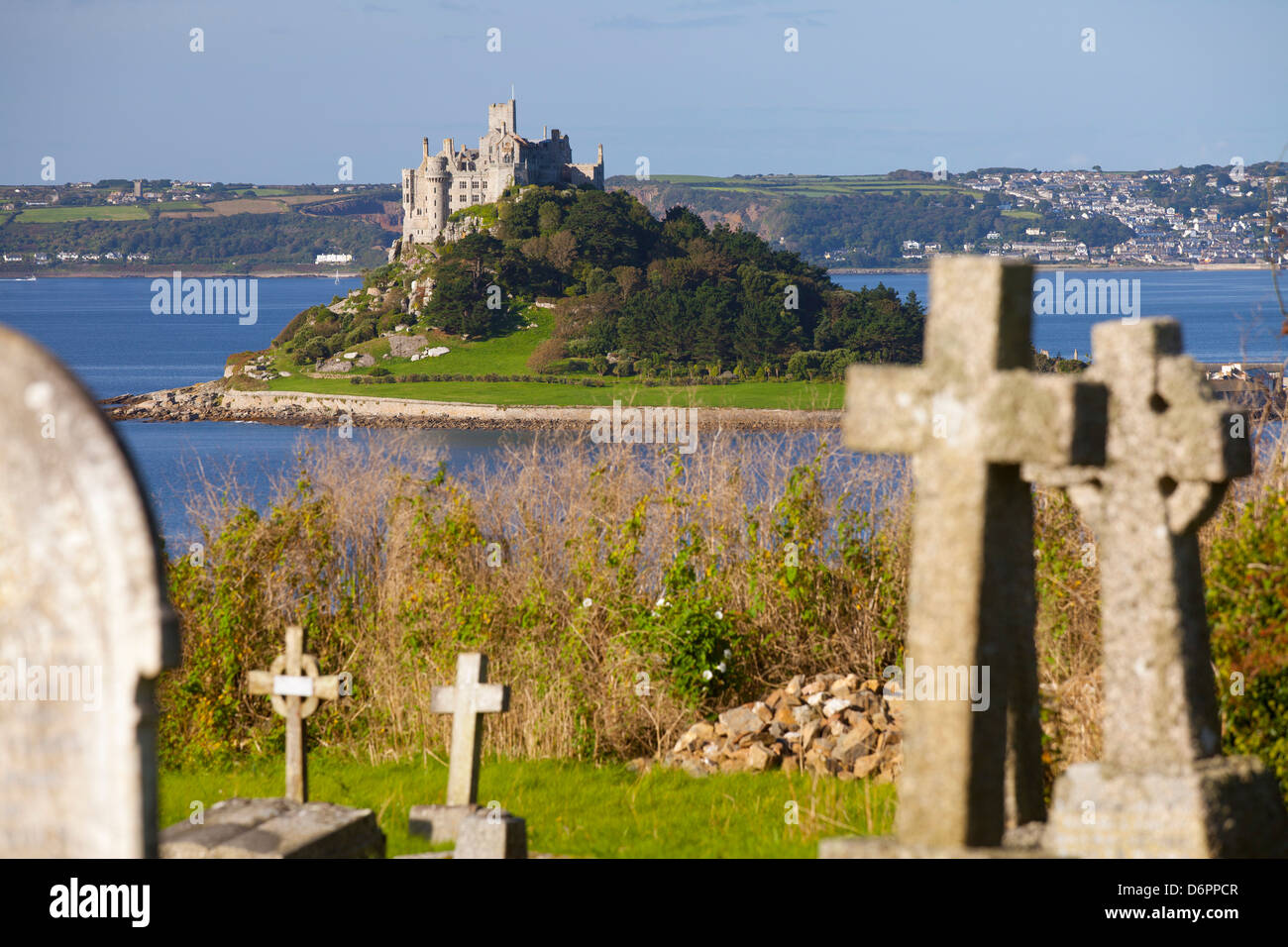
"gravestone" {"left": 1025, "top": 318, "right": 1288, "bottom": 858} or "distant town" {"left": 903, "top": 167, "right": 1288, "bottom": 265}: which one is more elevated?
"distant town" {"left": 903, "top": 167, "right": 1288, "bottom": 265}

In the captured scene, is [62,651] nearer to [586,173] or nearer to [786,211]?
[586,173]

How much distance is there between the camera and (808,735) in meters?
8.04

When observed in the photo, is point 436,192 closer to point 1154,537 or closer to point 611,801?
point 611,801

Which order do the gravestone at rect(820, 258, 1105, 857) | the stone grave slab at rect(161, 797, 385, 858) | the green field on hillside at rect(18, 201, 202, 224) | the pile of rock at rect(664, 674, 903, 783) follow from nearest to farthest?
the gravestone at rect(820, 258, 1105, 857) < the stone grave slab at rect(161, 797, 385, 858) < the pile of rock at rect(664, 674, 903, 783) < the green field on hillside at rect(18, 201, 202, 224)

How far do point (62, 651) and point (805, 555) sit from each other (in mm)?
7246

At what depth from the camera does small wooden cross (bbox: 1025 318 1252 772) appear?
12.5 feet

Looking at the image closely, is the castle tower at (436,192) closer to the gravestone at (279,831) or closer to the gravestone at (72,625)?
the gravestone at (279,831)

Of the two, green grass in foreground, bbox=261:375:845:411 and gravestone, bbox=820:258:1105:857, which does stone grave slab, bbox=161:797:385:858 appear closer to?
gravestone, bbox=820:258:1105:857

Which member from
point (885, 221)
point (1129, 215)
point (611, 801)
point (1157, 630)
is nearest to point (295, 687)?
point (611, 801)

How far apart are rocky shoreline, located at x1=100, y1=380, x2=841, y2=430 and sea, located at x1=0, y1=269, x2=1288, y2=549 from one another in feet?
7.81

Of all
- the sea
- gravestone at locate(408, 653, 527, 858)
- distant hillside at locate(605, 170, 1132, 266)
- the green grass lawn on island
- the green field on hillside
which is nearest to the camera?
gravestone at locate(408, 653, 527, 858)

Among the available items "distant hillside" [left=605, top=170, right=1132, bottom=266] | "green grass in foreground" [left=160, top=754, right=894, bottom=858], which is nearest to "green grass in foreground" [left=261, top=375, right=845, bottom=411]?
"distant hillside" [left=605, top=170, right=1132, bottom=266]
